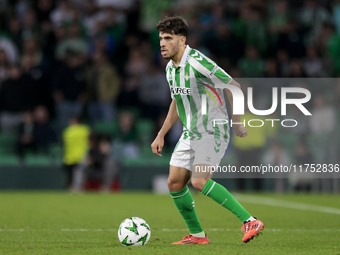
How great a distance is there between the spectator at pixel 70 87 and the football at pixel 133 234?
8181mm

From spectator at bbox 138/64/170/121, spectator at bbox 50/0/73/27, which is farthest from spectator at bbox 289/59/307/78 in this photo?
spectator at bbox 50/0/73/27

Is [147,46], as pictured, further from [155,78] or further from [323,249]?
[323,249]

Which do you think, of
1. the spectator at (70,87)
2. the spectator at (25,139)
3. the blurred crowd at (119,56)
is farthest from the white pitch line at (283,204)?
the spectator at (25,139)

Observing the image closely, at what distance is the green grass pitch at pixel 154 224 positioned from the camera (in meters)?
Result: 4.69

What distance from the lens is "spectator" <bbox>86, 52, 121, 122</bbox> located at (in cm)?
1305

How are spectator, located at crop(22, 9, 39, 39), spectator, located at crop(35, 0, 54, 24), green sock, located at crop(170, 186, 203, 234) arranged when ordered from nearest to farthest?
green sock, located at crop(170, 186, 203, 234) → spectator, located at crop(22, 9, 39, 39) → spectator, located at crop(35, 0, 54, 24)

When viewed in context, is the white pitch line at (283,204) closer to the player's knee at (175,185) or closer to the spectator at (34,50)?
the player's knee at (175,185)

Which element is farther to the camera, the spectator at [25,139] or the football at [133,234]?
the spectator at [25,139]

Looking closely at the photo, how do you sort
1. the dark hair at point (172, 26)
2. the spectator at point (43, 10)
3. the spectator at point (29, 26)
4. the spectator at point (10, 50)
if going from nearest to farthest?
the dark hair at point (172, 26) → the spectator at point (10, 50) → the spectator at point (29, 26) → the spectator at point (43, 10)

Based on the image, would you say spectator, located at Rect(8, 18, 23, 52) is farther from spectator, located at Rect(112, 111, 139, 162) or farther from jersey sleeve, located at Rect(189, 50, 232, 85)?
jersey sleeve, located at Rect(189, 50, 232, 85)

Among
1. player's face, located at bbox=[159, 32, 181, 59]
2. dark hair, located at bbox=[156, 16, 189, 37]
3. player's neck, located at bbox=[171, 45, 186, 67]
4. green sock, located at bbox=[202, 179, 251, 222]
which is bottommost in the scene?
green sock, located at bbox=[202, 179, 251, 222]

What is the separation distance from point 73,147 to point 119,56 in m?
2.52

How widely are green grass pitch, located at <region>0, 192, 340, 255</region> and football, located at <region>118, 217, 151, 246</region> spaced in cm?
8

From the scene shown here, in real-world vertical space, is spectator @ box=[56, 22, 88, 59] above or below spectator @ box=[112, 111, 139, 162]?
above
